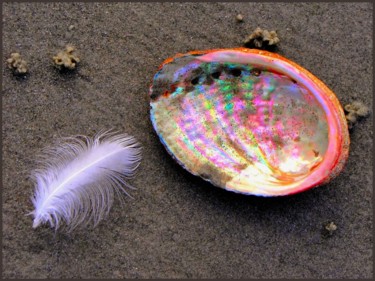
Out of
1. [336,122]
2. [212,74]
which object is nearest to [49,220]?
[212,74]

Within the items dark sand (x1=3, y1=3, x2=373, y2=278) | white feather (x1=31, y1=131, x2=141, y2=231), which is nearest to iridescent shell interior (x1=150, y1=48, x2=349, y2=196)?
dark sand (x1=3, y1=3, x2=373, y2=278)

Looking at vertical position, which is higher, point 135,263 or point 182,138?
point 182,138

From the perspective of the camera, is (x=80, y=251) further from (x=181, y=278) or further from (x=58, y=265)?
(x=181, y=278)

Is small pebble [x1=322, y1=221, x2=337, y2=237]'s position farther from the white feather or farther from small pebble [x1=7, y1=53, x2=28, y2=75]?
small pebble [x1=7, y1=53, x2=28, y2=75]

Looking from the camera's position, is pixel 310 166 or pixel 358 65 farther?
pixel 358 65

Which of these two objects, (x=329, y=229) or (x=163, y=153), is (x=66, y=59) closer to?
(x=163, y=153)

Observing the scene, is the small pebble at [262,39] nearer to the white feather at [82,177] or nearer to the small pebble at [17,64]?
the white feather at [82,177]
